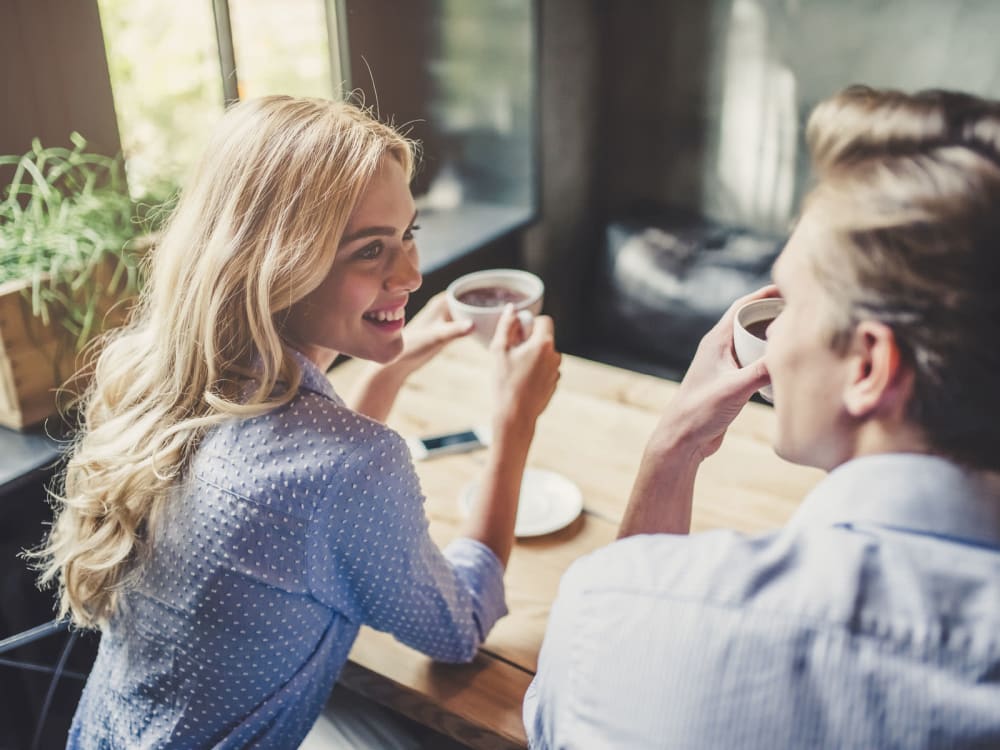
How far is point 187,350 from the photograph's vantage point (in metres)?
0.98

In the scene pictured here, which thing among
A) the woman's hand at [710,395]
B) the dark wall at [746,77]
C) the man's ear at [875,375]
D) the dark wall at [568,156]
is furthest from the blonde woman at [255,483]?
the dark wall at [746,77]

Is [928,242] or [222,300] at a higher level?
[928,242]

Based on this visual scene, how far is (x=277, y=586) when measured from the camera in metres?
0.94

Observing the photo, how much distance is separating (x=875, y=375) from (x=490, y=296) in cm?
79

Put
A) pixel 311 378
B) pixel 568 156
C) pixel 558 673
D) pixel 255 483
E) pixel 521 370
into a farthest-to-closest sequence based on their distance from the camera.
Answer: pixel 568 156 → pixel 521 370 → pixel 311 378 → pixel 255 483 → pixel 558 673

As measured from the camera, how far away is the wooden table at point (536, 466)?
3.36 feet

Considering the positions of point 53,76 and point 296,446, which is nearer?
point 296,446

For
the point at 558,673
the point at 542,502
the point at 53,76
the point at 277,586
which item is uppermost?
the point at 53,76

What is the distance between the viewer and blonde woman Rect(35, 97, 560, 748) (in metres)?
0.93

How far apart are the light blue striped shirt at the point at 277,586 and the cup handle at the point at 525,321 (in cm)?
34

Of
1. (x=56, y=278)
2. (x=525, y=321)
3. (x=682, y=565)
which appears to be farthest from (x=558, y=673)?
(x=56, y=278)

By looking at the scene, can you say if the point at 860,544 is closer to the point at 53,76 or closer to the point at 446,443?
the point at 446,443

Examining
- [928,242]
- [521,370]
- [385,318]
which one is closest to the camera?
[928,242]

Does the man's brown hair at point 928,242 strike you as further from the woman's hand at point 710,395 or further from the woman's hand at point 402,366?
the woman's hand at point 402,366
